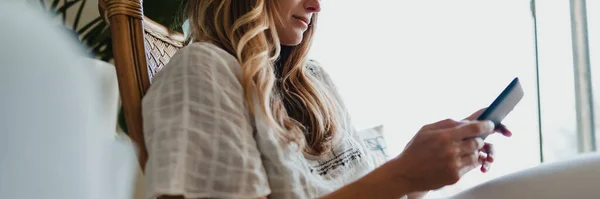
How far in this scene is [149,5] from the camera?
3.45 feet

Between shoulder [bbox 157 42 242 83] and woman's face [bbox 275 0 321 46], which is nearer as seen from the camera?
shoulder [bbox 157 42 242 83]

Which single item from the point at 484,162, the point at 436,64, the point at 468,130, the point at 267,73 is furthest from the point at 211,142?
the point at 436,64

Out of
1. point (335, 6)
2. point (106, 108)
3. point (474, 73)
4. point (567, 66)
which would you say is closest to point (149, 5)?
point (106, 108)

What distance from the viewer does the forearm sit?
557 millimetres

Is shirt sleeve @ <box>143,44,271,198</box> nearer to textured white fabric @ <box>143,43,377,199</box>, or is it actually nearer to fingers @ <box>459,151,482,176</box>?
textured white fabric @ <box>143,43,377,199</box>

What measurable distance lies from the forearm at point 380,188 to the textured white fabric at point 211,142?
0.23 feet

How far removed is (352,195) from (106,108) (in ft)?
1.17

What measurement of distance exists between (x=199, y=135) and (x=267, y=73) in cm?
13

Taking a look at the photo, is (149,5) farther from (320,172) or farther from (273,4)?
(320,172)

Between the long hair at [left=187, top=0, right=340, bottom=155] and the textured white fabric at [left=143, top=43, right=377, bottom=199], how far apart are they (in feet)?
0.06

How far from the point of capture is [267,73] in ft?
2.18

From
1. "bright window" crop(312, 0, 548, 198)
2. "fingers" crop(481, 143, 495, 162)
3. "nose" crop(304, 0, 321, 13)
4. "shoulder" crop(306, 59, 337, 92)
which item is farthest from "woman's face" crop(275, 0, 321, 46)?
"bright window" crop(312, 0, 548, 198)

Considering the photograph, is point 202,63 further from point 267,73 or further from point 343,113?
point 343,113

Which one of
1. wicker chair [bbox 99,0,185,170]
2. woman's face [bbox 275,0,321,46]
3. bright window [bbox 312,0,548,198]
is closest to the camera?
wicker chair [bbox 99,0,185,170]
